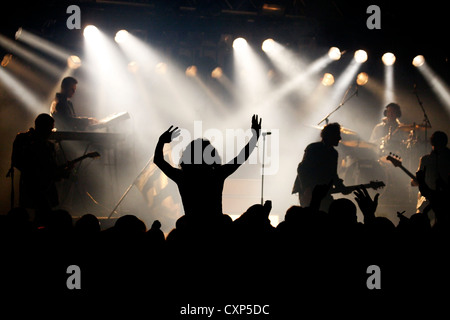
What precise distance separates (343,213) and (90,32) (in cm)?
866

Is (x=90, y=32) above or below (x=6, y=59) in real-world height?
above

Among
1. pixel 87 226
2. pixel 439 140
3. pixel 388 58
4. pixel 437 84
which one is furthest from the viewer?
pixel 437 84

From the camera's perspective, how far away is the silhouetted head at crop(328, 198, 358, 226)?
2.73 meters

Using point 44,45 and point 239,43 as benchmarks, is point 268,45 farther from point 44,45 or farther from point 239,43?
point 44,45

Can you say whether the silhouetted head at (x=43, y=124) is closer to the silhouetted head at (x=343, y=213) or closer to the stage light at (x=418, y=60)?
the silhouetted head at (x=343, y=213)

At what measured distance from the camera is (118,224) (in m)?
2.53

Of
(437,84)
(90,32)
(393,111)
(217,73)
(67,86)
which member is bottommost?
(393,111)

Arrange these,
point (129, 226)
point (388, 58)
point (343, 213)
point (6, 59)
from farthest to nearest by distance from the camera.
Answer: point (388, 58)
point (6, 59)
point (343, 213)
point (129, 226)

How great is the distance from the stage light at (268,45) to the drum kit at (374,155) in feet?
10.0

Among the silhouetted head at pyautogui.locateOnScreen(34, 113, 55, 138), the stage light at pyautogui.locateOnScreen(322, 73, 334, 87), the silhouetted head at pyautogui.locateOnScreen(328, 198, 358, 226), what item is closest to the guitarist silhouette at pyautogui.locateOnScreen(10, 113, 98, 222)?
the silhouetted head at pyautogui.locateOnScreen(34, 113, 55, 138)

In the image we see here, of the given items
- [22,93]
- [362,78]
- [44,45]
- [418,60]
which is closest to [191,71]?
[44,45]

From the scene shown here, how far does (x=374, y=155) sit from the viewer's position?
886 centimetres

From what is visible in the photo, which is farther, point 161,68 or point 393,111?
point 161,68
